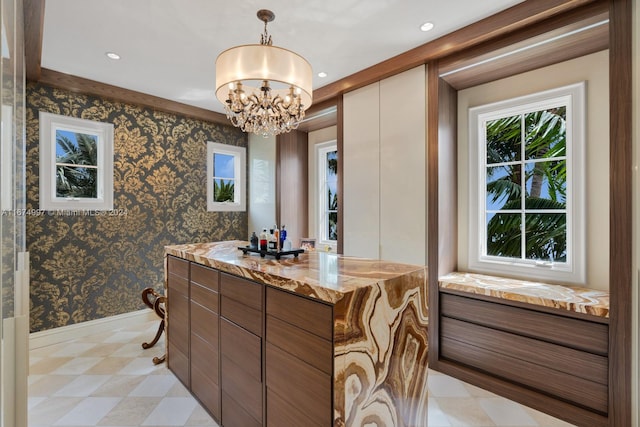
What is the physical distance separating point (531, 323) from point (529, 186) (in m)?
1.19

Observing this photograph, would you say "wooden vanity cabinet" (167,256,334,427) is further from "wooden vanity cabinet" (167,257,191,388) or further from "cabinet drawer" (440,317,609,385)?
"cabinet drawer" (440,317,609,385)

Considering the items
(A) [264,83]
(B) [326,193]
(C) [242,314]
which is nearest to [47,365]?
(C) [242,314]

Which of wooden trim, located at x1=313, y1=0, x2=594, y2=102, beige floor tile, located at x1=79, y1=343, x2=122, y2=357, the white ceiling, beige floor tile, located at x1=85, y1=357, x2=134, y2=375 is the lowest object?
beige floor tile, located at x1=79, y1=343, x2=122, y2=357

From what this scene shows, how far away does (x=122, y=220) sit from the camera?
374 centimetres

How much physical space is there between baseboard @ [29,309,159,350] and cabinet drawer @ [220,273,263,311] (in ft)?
8.53

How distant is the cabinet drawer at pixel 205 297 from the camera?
2.01 m

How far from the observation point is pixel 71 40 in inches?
102

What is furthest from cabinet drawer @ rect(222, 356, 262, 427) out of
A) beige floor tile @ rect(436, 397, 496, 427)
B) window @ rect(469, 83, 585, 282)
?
window @ rect(469, 83, 585, 282)

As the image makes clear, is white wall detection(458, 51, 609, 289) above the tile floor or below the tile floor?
above

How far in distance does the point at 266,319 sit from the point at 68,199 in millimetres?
3127

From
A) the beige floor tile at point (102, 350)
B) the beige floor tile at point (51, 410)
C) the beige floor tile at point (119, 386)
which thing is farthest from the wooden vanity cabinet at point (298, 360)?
the beige floor tile at point (102, 350)

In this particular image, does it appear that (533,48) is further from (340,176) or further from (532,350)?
(532,350)

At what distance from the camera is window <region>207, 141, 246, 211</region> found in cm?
459

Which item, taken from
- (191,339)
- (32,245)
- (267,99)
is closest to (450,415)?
(191,339)
